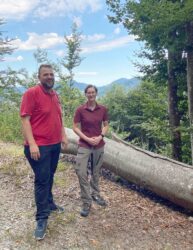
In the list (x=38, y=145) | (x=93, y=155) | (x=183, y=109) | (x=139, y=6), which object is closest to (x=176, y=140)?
(x=183, y=109)

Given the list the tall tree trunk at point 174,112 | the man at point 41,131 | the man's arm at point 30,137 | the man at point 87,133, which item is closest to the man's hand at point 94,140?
the man at point 87,133

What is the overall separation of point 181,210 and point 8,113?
9.23 meters

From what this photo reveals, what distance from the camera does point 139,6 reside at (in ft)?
27.3

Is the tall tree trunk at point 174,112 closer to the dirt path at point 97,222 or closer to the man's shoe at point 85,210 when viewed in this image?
the dirt path at point 97,222

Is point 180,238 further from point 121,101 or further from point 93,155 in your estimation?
point 121,101

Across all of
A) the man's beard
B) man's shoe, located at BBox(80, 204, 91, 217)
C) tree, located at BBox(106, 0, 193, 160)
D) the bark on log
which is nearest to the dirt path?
man's shoe, located at BBox(80, 204, 91, 217)

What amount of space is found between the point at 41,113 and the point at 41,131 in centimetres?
26

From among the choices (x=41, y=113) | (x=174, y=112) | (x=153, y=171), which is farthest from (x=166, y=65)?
(x=41, y=113)

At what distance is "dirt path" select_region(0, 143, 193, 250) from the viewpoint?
5.27 meters

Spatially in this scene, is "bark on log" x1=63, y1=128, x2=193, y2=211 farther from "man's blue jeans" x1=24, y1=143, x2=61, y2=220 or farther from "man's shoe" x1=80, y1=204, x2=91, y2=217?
"man's blue jeans" x1=24, y1=143, x2=61, y2=220

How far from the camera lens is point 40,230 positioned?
5.16 m

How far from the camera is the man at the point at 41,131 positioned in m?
4.85

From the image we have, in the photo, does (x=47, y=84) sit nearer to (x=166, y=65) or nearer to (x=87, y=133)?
(x=87, y=133)

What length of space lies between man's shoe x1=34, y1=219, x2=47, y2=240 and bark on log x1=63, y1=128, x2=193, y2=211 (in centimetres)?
235
